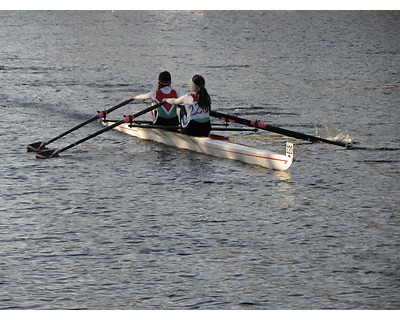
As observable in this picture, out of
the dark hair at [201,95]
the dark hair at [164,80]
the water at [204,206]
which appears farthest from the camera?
the dark hair at [164,80]

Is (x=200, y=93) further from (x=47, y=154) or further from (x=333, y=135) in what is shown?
(x=47, y=154)

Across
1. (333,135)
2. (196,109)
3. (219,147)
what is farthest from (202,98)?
(333,135)

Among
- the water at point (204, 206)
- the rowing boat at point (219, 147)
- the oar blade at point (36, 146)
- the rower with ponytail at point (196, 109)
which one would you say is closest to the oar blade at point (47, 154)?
the water at point (204, 206)

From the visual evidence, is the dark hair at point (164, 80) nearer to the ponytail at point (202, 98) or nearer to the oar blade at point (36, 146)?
the ponytail at point (202, 98)

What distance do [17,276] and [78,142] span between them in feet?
29.0

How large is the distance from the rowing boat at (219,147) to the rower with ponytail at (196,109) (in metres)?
0.20

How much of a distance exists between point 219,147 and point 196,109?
1.06 meters

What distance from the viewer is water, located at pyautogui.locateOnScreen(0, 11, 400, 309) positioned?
12.7 m

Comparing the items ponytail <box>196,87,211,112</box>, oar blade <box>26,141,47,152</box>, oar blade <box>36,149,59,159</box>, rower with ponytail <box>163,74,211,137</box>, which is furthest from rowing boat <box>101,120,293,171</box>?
oar blade <box>26,141,47,152</box>

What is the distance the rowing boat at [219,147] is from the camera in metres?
19.7

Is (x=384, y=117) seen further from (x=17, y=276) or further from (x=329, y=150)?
(x=17, y=276)

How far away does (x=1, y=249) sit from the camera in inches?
566

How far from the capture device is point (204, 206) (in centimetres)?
1717

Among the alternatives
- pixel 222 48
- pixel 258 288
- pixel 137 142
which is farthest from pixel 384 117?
pixel 222 48
